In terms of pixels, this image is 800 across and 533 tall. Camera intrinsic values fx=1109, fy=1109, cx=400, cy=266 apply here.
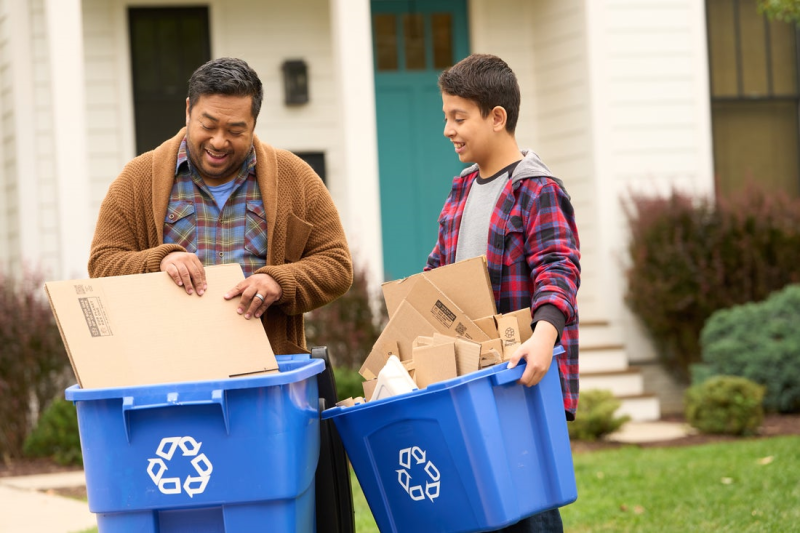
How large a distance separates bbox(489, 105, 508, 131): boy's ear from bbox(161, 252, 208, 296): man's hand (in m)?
0.98

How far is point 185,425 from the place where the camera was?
257cm

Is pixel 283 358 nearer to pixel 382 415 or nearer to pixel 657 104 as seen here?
pixel 382 415

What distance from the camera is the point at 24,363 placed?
26.3ft

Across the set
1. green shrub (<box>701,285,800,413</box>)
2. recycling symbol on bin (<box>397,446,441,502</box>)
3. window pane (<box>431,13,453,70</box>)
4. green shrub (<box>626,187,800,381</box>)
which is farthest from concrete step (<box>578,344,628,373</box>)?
recycling symbol on bin (<box>397,446,441,502</box>)

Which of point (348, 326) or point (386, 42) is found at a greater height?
point (386, 42)

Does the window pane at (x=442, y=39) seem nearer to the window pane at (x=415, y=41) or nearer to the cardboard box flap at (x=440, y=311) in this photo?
the window pane at (x=415, y=41)

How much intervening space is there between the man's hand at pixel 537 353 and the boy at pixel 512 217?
0.06 m

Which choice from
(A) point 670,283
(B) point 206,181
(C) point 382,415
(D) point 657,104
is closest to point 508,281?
(C) point 382,415

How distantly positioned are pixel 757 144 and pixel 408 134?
3255 millimetres

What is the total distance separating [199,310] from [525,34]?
8.00m

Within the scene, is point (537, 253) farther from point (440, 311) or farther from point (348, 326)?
point (348, 326)

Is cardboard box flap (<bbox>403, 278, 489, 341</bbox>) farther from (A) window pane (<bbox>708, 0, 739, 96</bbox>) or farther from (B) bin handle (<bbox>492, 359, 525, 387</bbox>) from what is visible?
(A) window pane (<bbox>708, 0, 739, 96</bbox>)

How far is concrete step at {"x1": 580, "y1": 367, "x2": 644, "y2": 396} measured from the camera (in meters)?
9.07

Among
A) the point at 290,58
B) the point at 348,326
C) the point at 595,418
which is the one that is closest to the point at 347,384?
the point at 348,326
